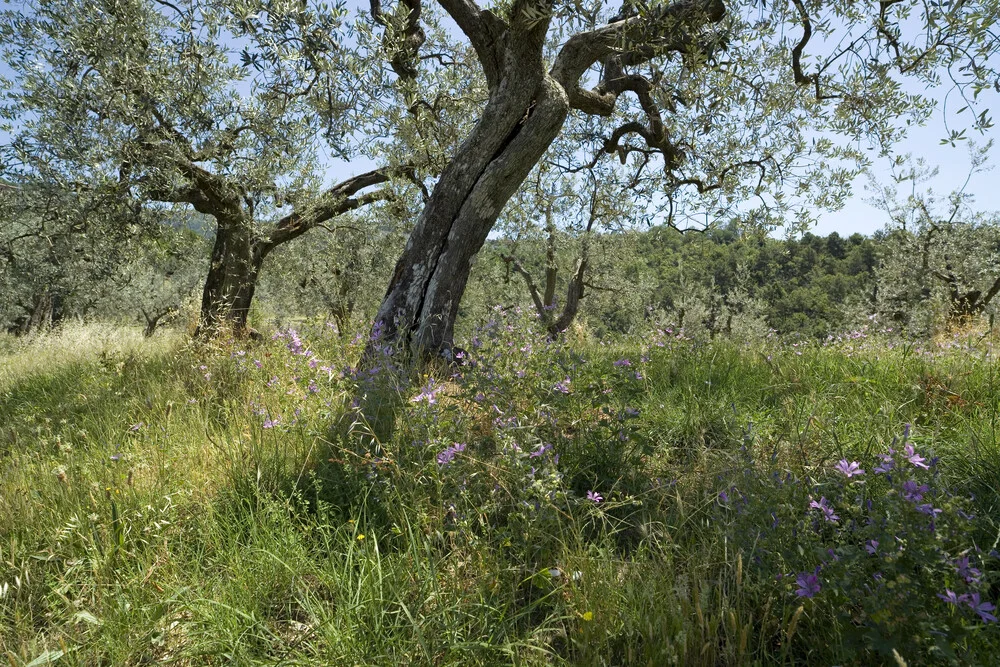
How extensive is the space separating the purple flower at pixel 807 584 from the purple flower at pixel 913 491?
0.39 m

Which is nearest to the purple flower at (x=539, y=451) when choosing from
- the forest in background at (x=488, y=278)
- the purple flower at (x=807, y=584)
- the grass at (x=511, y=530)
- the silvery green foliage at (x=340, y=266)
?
the grass at (x=511, y=530)

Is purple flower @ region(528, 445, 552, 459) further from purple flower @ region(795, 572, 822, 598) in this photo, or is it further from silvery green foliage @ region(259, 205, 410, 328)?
silvery green foliage @ region(259, 205, 410, 328)

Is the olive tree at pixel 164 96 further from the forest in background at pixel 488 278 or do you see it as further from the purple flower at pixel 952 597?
the purple flower at pixel 952 597

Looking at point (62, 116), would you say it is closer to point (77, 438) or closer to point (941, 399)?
point (77, 438)

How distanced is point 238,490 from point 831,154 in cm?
899

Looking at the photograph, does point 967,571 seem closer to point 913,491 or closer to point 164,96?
point 913,491

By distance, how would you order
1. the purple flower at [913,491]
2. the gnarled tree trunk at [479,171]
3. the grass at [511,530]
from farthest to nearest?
the gnarled tree trunk at [479,171]
the grass at [511,530]
the purple flower at [913,491]

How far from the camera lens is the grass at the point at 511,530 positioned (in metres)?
1.84

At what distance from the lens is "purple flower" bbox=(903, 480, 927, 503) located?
66.9 inches

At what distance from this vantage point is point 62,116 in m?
6.16

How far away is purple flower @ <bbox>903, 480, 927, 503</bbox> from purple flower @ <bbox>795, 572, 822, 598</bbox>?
15.4 inches

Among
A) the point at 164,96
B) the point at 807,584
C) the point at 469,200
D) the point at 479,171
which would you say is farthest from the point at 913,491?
the point at 164,96

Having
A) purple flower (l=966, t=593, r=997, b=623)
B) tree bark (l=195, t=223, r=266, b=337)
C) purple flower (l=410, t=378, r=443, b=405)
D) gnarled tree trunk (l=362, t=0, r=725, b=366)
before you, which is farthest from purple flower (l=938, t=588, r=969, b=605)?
tree bark (l=195, t=223, r=266, b=337)

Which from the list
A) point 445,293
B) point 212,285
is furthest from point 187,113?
point 445,293
